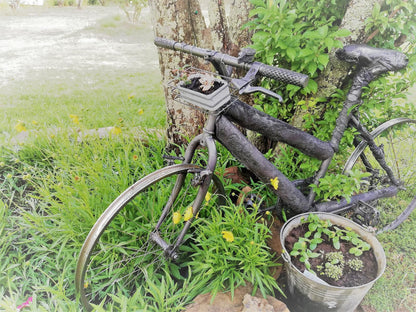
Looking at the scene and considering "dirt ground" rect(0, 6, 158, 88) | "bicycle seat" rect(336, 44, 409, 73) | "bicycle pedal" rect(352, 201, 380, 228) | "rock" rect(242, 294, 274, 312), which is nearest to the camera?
"rock" rect(242, 294, 274, 312)

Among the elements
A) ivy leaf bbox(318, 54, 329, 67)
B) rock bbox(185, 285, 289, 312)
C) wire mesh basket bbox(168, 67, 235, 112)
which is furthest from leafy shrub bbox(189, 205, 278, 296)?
ivy leaf bbox(318, 54, 329, 67)

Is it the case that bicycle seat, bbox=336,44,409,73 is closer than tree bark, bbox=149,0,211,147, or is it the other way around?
bicycle seat, bbox=336,44,409,73

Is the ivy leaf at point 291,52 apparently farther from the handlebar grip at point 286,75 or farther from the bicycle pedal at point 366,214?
the bicycle pedal at point 366,214

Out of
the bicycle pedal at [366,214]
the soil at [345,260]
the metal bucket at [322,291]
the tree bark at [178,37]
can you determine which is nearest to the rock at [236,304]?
the metal bucket at [322,291]

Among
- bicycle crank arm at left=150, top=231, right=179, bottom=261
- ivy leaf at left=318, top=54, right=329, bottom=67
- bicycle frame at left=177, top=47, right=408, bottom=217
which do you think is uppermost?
ivy leaf at left=318, top=54, right=329, bottom=67

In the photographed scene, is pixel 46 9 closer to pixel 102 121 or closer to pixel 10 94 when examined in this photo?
pixel 10 94

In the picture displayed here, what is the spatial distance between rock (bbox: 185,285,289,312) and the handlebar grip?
1157 mm

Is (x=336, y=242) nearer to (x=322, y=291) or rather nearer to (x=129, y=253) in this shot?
(x=322, y=291)

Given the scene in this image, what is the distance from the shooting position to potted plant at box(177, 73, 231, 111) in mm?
1250

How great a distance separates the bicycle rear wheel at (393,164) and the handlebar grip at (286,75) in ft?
3.32

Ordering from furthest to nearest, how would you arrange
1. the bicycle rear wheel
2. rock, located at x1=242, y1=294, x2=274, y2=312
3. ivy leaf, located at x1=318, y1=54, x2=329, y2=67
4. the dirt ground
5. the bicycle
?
the dirt ground
the bicycle rear wheel
ivy leaf, located at x1=318, y1=54, x2=329, y2=67
rock, located at x1=242, y1=294, x2=274, y2=312
the bicycle

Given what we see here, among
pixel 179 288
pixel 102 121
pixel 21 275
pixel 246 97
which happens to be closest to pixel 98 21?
pixel 102 121

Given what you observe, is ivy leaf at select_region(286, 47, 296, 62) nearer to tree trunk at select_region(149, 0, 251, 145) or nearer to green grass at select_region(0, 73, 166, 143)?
tree trunk at select_region(149, 0, 251, 145)

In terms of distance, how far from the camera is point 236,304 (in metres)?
1.54
